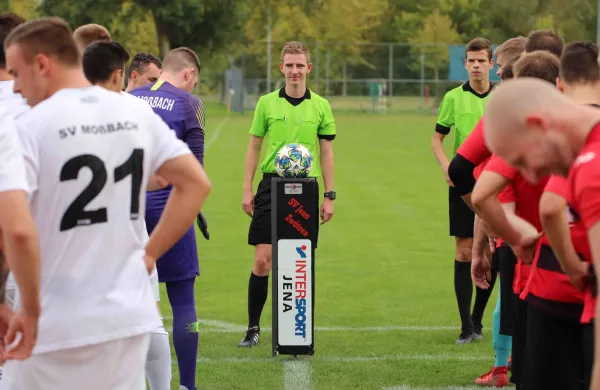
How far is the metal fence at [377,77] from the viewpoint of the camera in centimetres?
5959

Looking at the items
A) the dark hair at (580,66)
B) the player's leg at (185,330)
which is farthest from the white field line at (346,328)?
the dark hair at (580,66)

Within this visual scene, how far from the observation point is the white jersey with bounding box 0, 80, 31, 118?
4855 mm

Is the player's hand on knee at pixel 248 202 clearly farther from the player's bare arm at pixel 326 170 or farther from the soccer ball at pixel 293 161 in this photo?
the soccer ball at pixel 293 161

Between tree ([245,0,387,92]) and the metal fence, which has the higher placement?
tree ([245,0,387,92])

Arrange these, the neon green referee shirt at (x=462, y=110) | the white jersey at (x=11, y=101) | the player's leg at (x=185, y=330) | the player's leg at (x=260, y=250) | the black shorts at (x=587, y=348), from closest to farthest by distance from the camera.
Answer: the black shorts at (x=587, y=348) < the white jersey at (x=11, y=101) < the player's leg at (x=185, y=330) < the player's leg at (x=260, y=250) < the neon green referee shirt at (x=462, y=110)

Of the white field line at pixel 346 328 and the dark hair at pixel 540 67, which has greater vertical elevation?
the dark hair at pixel 540 67

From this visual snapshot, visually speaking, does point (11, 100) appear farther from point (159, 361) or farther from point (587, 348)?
point (587, 348)

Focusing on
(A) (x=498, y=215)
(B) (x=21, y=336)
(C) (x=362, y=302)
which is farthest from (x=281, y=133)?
(B) (x=21, y=336)

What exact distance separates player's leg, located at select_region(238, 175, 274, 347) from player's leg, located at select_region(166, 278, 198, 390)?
5.37 feet

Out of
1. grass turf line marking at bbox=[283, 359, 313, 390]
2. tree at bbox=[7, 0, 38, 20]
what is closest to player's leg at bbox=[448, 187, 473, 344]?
grass turf line marking at bbox=[283, 359, 313, 390]

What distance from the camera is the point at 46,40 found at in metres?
3.72

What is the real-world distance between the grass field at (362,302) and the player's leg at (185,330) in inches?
17.0

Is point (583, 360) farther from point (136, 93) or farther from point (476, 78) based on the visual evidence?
point (476, 78)

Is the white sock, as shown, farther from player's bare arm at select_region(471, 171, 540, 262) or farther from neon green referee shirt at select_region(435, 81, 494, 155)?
neon green referee shirt at select_region(435, 81, 494, 155)
